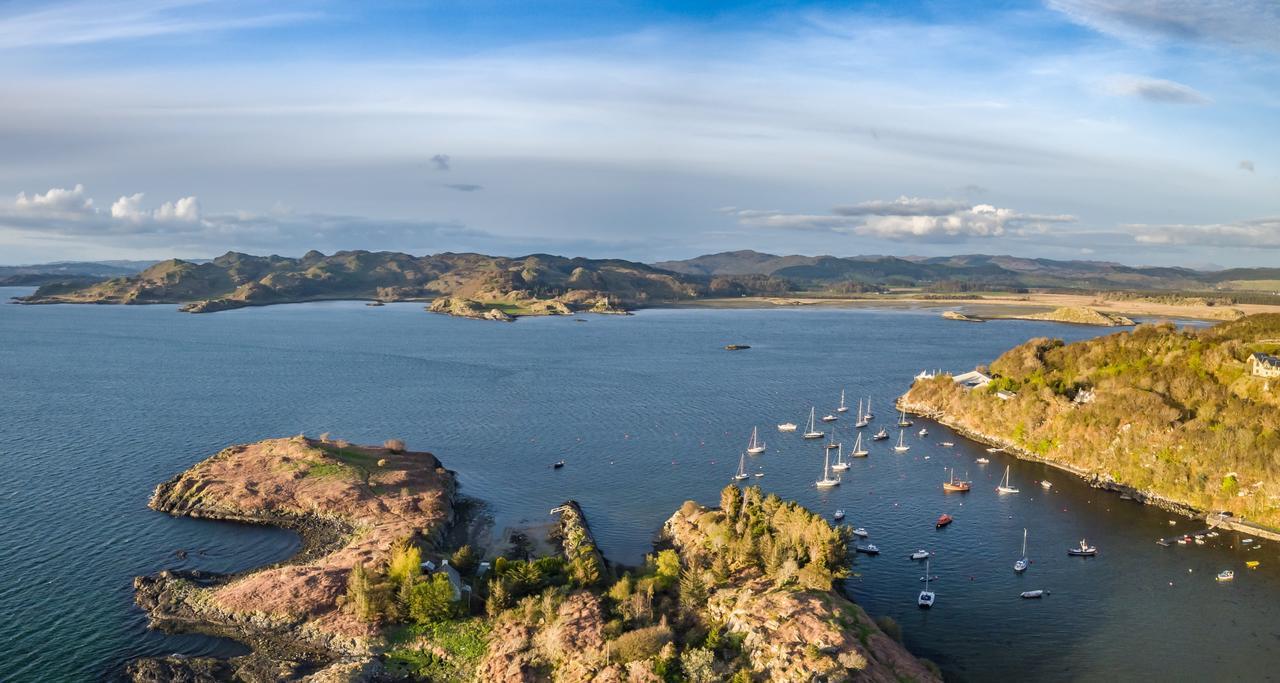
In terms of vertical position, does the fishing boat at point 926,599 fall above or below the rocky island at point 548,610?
below

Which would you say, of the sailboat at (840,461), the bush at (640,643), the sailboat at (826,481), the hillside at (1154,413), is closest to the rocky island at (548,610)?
the bush at (640,643)

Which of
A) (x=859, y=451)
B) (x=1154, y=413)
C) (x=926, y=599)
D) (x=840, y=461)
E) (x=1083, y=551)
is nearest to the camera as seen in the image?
(x=926, y=599)

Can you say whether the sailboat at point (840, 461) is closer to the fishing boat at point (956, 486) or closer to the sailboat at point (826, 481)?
the sailboat at point (826, 481)

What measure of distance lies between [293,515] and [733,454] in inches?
1840

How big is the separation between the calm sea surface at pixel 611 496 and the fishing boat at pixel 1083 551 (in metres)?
1.13

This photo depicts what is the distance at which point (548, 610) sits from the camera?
137ft

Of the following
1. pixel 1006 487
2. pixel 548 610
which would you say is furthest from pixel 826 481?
pixel 548 610

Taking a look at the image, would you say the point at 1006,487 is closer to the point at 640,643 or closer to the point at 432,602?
the point at 640,643

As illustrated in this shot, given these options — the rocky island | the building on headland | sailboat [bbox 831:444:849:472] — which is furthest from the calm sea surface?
the building on headland

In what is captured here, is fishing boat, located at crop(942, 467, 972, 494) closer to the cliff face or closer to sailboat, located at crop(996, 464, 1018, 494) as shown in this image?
sailboat, located at crop(996, 464, 1018, 494)

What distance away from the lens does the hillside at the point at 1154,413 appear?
215ft

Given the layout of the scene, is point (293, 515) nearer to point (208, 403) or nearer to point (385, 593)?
point (385, 593)

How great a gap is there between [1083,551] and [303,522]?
61.7 m

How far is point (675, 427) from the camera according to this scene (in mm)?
98375
